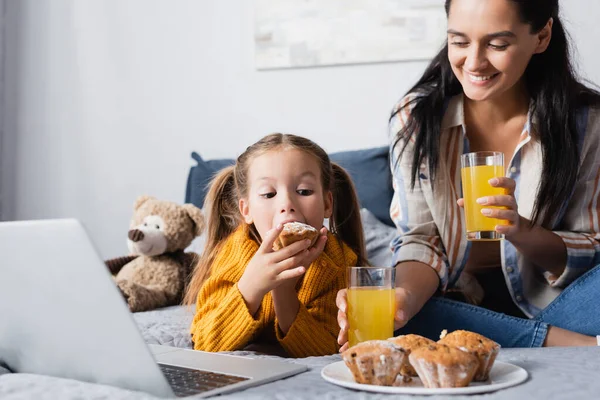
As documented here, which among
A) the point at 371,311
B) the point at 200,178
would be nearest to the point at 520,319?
the point at 371,311

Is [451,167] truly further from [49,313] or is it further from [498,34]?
[49,313]

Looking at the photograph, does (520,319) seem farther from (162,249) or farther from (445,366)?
(162,249)

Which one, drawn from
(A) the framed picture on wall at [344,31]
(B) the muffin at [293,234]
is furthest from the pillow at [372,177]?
(B) the muffin at [293,234]

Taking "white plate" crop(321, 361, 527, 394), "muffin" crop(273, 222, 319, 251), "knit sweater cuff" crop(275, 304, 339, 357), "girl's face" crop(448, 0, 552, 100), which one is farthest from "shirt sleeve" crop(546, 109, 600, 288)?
"white plate" crop(321, 361, 527, 394)

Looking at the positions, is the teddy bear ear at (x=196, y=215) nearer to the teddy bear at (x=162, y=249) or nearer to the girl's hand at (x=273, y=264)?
the teddy bear at (x=162, y=249)

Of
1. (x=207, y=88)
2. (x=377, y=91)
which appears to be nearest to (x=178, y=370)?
(x=377, y=91)

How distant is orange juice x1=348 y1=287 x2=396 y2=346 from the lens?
129cm

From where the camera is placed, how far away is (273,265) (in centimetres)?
141

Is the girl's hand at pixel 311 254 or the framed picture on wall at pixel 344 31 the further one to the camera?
the framed picture on wall at pixel 344 31

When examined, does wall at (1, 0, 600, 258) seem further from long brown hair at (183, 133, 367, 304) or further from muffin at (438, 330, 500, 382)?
muffin at (438, 330, 500, 382)

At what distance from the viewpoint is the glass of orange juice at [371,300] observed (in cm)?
129

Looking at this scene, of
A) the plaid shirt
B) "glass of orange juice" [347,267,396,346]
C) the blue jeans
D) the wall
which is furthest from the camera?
the wall

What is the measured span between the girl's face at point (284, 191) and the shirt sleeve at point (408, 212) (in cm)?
33

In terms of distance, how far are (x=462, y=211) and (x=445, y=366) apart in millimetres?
1052
